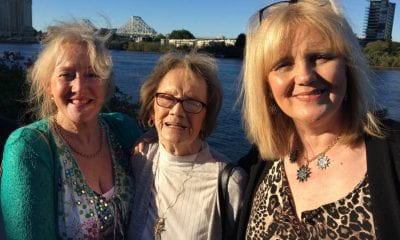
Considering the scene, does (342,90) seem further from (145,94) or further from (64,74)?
(64,74)

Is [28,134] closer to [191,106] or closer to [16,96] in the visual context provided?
[191,106]

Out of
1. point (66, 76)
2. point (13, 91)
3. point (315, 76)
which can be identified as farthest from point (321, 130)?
point (13, 91)

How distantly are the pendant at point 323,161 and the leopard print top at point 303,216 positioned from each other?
191 millimetres

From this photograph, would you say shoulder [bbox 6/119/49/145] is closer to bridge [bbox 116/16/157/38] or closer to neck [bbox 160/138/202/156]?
neck [bbox 160/138/202/156]

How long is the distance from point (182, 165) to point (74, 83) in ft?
2.52

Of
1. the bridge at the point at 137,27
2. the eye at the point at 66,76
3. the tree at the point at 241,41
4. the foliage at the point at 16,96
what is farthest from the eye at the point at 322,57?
the bridge at the point at 137,27

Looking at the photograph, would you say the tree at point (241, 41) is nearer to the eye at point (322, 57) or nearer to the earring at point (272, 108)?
the earring at point (272, 108)

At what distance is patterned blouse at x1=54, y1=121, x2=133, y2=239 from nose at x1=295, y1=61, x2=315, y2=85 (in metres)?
1.22

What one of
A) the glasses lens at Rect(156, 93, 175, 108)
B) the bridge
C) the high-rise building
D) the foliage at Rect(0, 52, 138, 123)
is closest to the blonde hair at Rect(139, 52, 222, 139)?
the glasses lens at Rect(156, 93, 175, 108)

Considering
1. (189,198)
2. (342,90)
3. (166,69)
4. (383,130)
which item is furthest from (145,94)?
(383,130)

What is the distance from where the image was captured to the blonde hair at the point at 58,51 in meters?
2.17

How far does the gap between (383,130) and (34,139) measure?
1.65 metres

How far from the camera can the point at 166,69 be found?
2342 millimetres

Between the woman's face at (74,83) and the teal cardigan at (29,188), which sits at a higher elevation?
the woman's face at (74,83)
